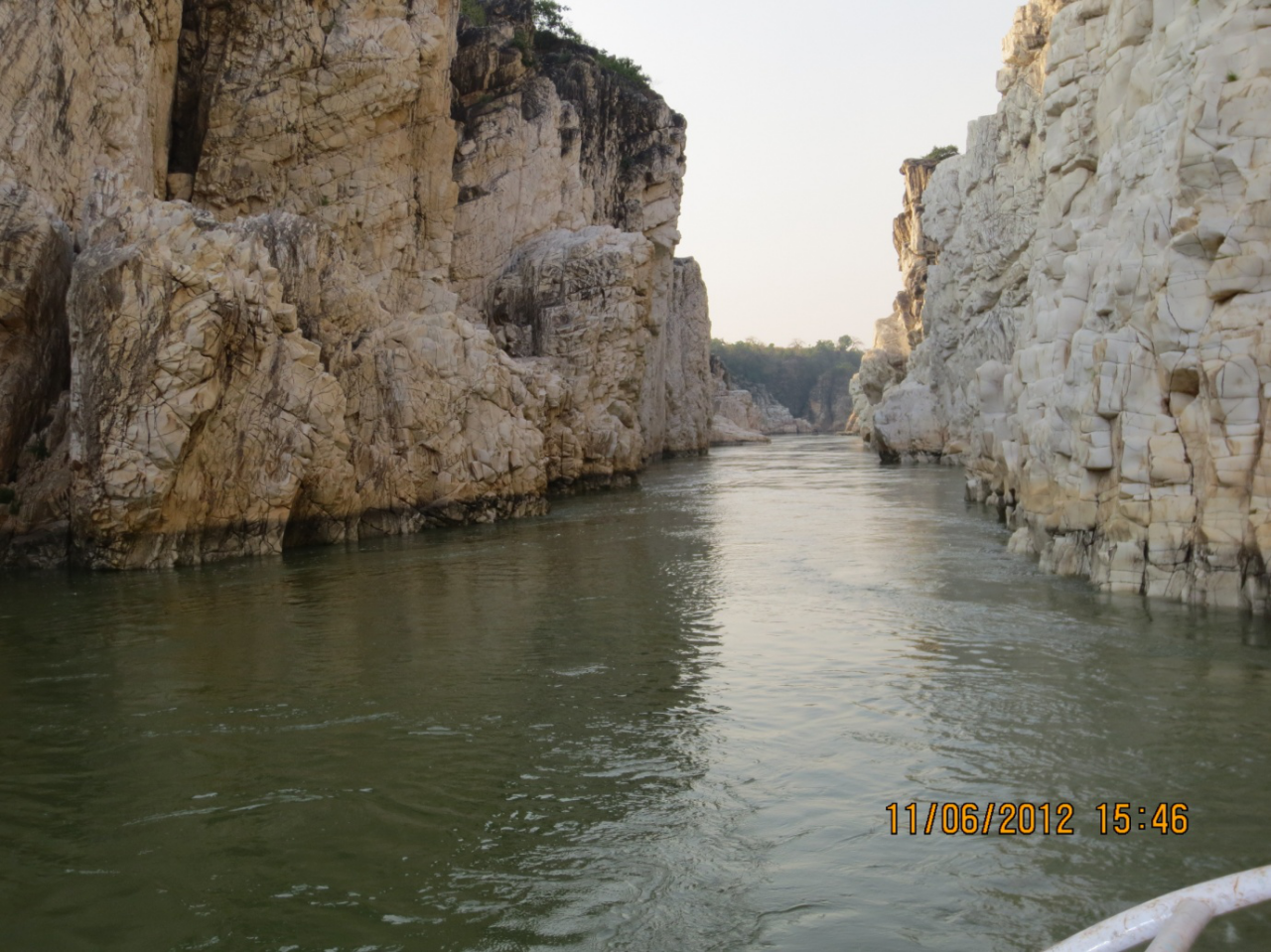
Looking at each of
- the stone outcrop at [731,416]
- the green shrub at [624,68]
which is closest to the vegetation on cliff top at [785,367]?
the stone outcrop at [731,416]

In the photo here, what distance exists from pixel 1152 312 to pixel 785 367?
5406 inches

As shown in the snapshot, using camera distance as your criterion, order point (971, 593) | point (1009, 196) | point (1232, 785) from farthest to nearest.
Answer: point (1009, 196), point (971, 593), point (1232, 785)

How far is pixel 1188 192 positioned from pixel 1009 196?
2179cm

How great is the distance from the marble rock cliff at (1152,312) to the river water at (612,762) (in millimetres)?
824

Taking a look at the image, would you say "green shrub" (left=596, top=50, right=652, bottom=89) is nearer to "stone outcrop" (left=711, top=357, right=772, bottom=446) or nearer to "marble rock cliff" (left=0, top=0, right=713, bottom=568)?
"marble rock cliff" (left=0, top=0, right=713, bottom=568)

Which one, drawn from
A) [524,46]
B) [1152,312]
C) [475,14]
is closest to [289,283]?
[1152,312]

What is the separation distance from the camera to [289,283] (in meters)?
22.0

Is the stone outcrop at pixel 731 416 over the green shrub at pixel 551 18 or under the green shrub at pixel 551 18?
under

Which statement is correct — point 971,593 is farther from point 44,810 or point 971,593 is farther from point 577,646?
point 44,810

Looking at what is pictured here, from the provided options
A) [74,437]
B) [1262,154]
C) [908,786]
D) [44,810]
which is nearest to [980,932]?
[908,786]

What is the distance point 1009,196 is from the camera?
32.9 meters
